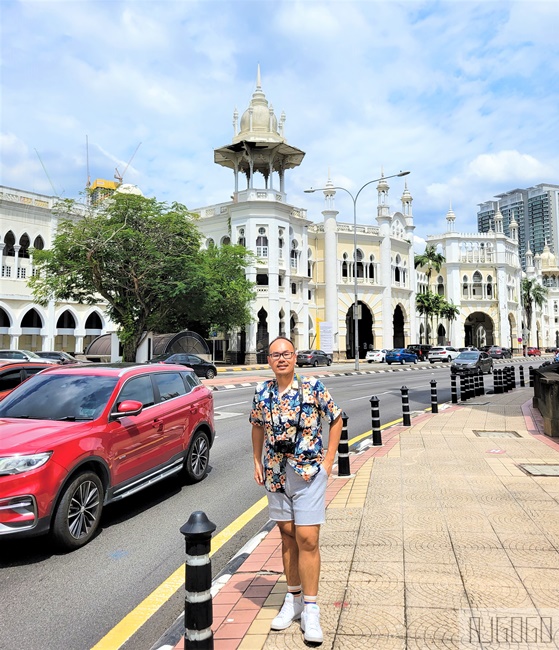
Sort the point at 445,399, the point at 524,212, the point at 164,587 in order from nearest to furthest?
the point at 164,587 → the point at 445,399 → the point at 524,212

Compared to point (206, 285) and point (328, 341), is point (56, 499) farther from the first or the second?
point (328, 341)

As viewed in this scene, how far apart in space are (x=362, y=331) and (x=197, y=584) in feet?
184

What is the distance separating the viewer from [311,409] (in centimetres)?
351

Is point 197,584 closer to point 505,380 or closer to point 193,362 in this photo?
point 505,380

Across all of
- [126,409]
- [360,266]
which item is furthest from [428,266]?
[126,409]

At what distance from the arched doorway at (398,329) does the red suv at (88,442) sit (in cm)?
5408

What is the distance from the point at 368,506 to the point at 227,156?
4356cm

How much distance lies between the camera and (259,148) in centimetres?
4462

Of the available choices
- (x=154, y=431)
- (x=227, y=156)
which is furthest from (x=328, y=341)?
(x=154, y=431)

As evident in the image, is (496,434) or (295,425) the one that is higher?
(295,425)

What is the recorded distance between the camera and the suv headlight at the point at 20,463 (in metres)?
4.57

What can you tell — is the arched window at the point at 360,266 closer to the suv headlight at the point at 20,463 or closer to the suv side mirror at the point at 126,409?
the suv side mirror at the point at 126,409

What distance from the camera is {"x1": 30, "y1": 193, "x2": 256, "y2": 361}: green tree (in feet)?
94.1

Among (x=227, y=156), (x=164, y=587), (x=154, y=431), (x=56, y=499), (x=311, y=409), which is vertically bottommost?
(x=164, y=587)
